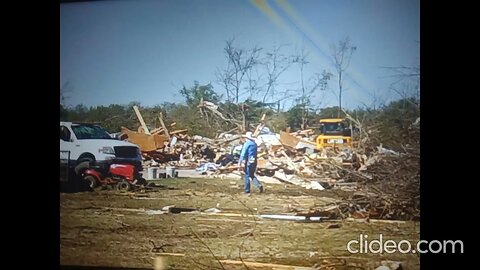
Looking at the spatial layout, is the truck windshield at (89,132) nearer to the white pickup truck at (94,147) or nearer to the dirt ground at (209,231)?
the white pickup truck at (94,147)

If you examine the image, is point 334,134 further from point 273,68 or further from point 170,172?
point 170,172

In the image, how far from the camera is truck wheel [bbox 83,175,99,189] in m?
3.31

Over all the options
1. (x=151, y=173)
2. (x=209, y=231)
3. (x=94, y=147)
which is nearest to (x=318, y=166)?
(x=209, y=231)

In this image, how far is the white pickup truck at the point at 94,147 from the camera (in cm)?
327

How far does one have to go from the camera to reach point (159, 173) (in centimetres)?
323

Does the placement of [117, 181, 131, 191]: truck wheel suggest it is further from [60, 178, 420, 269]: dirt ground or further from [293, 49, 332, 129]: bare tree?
[293, 49, 332, 129]: bare tree

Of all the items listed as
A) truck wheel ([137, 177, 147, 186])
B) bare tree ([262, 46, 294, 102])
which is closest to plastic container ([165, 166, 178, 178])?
truck wheel ([137, 177, 147, 186])

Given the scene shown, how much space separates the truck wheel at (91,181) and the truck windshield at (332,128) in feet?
4.18

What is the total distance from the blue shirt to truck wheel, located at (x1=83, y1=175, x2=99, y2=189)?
0.83m

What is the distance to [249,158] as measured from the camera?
3.12 m

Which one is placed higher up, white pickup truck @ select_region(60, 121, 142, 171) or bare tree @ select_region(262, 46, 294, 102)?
bare tree @ select_region(262, 46, 294, 102)

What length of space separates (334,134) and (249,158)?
18.0 inches

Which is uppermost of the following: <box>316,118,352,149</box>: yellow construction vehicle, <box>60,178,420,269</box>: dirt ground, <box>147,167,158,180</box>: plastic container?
<box>316,118,352,149</box>: yellow construction vehicle
